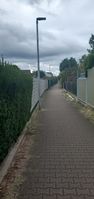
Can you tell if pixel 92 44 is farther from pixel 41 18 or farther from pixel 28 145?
pixel 28 145

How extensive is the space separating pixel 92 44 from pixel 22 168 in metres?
58.1

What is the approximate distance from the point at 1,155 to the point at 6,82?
1.82m

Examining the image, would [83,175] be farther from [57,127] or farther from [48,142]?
[57,127]

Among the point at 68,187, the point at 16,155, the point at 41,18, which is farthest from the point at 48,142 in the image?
the point at 41,18

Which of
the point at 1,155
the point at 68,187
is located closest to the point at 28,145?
the point at 1,155

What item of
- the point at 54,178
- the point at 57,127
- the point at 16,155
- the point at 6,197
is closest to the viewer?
the point at 6,197

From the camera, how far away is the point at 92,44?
63.7 meters

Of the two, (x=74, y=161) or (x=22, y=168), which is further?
(x=74, y=161)

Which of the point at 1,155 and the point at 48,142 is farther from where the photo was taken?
the point at 48,142

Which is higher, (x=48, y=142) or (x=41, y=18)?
(x=41, y=18)

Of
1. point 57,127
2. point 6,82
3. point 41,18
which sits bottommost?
point 57,127

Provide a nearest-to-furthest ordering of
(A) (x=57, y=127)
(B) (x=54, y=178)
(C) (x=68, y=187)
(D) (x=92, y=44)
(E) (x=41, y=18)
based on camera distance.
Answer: (C) (x=68, y=187), (B) (x=54, y=178), (A) (x=57, y=127), (E) (x=41, y=18), (D) (x=92, y=44)

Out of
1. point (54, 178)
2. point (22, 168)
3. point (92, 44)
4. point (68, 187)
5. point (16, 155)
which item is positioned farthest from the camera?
point (92, 44)

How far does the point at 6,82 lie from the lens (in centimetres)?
791
